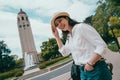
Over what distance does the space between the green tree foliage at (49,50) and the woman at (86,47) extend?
249 feet

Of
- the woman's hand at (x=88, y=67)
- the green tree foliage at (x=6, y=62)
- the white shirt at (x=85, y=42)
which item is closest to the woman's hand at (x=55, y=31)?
the white shirt at (x=85, y=42)

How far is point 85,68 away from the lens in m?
3.10

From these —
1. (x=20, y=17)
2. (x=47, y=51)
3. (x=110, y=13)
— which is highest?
(x=20, y=17)

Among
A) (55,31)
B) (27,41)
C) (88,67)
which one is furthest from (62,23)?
(27,41)

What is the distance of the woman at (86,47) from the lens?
3062mm

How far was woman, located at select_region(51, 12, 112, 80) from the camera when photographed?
121 inches

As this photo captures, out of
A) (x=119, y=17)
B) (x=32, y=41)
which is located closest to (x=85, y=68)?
(x=119, y=17)

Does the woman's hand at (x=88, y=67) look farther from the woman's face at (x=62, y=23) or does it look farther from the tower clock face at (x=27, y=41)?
the tower clock face at (x=27, y=41)

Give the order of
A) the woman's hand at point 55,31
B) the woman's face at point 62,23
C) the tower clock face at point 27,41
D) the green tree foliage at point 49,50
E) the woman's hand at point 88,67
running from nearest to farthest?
1. the woman's hand at point 88,67
2. the woman's face at point 62,23
3. the woman's hand at point 55,31
4. the green tree foliage at point 49,50
5. the tower clock face at point 27,41

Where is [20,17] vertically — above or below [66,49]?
above

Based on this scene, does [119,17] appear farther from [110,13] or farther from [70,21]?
[70,21]

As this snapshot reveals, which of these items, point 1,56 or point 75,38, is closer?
point 75,38

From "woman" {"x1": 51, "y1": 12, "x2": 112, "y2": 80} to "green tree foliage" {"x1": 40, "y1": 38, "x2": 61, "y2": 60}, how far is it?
249ft

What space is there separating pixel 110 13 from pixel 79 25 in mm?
46096
